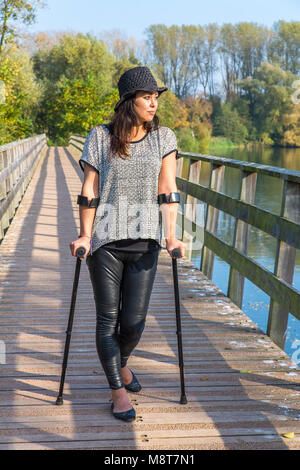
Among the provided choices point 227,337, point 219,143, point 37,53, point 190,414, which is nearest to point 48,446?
point 190,414

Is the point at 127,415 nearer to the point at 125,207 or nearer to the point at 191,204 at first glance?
the point at 125,207

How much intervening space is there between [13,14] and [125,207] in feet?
83.9

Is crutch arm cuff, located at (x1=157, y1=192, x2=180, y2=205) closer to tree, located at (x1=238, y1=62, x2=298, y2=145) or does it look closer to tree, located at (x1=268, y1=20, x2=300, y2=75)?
tree, located at (x1=238, y1=62, x2=298, y2=145)

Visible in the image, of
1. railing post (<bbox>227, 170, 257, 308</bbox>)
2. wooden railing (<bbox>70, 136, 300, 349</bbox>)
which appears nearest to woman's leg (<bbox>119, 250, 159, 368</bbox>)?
wooden railing (<bbox>70, 136, 300, 349</bbox>)

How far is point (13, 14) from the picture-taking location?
86.1 ft

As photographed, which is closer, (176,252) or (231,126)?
(176,252)

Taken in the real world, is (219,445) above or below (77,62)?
below

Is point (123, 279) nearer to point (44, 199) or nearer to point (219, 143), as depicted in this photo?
point (44, 199)

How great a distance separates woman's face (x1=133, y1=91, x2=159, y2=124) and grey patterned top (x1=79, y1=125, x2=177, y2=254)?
94mm

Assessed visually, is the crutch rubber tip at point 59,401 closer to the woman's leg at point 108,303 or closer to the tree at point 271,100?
the woman's leg at point 108,303

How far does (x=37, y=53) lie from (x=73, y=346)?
5667 cm

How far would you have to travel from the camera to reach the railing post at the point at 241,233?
4918 mm

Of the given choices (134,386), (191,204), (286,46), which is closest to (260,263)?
(191,204)
